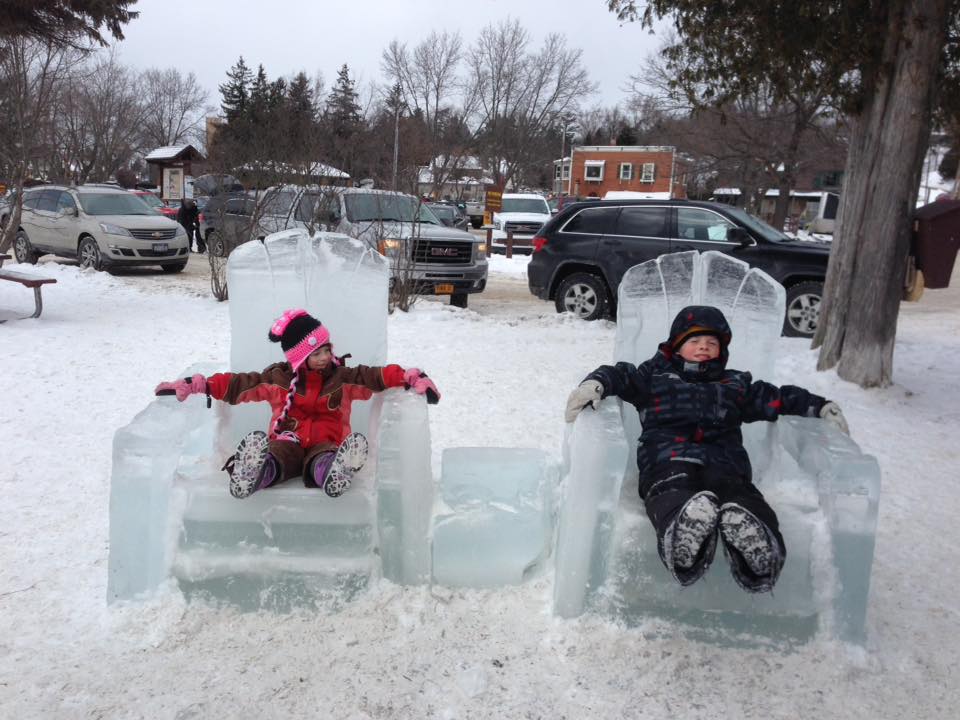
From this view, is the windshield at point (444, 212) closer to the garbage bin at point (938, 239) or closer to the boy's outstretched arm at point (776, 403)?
the garbage bin at point (938, 239)

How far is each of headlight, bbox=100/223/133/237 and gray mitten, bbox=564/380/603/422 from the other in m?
12.8

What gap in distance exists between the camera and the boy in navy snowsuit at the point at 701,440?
268cm

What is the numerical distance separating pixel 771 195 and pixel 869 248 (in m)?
42.0

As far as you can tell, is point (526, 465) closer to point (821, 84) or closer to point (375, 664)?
point (375, 664)

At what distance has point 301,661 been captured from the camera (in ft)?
9.23

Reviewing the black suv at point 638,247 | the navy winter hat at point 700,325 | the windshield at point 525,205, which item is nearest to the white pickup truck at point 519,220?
the windshield at point 525,205

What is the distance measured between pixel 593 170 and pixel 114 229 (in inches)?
1834

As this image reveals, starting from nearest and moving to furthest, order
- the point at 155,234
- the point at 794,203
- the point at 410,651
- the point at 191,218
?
1. the point at 410,651
2. the point at 155,234
3. the point at 191,218
4. the point at 794,203

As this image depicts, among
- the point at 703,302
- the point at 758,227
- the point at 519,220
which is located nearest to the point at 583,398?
the point at 703,302

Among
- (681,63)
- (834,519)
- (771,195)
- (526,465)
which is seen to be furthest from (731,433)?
(771,195)

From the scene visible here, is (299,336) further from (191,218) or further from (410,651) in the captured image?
(191,218)

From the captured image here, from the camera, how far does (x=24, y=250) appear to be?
49.1ft

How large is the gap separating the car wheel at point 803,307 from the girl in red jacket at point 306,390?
274 inches

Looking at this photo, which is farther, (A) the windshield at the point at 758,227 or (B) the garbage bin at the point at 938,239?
(A) the windshield at the point at 758,227
